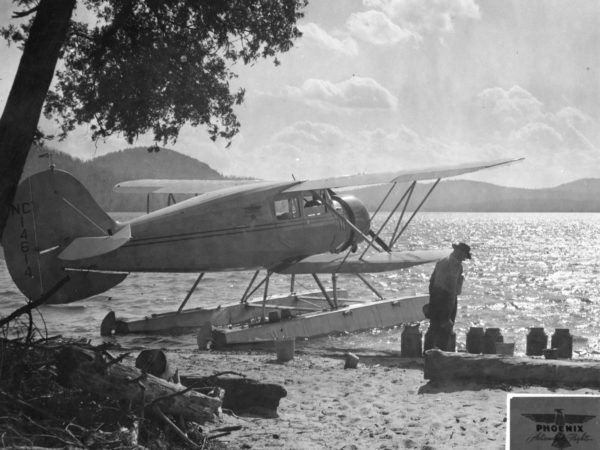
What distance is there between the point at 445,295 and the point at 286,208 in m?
4.55

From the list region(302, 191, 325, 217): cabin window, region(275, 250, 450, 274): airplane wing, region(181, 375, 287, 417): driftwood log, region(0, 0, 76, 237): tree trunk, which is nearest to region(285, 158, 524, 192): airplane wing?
region(302, 191, 325, 217): cabin window

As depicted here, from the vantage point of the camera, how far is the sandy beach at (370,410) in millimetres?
7250

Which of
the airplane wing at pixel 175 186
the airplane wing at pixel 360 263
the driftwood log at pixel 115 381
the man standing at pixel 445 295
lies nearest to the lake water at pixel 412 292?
the driftwood log at pixel 115 381

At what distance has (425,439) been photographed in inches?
287

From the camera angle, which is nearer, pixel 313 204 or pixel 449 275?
→ pixel 449 275

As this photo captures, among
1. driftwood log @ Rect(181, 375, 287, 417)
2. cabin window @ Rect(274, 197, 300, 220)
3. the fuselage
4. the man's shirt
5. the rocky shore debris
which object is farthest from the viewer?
cabin window @ Rect(274, 197, 300, 220)

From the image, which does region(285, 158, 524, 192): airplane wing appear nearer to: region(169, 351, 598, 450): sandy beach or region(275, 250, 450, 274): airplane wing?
region(275, 250, 450, 274): airplane wing

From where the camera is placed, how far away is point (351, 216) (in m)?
16.9

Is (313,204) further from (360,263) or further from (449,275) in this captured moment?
(449,275)

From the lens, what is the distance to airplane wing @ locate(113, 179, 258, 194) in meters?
18.2

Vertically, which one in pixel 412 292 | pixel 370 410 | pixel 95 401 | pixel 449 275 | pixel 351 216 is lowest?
pixel 412 292

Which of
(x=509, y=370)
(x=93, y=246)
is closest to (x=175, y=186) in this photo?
(x=93, y=246)

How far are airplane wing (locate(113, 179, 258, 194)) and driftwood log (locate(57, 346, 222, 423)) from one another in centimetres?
1142

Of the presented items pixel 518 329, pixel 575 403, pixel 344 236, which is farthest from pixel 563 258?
pixel 575 403
